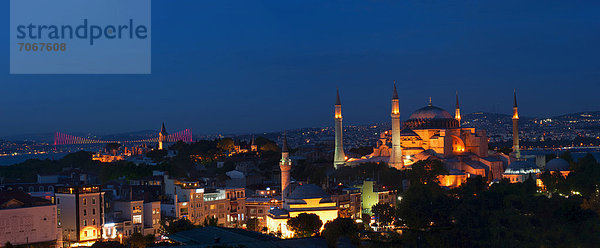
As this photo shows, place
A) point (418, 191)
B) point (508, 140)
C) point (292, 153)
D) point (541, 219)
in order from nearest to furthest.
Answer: point (541, 219) < point (418, 191) < point (292, 153) < point (508, 140)

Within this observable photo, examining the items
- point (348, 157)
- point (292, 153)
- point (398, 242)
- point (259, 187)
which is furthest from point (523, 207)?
point (292, 153)

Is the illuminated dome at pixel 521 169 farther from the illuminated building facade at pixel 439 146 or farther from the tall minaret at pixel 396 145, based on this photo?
the tall minaret at pixel 396 145

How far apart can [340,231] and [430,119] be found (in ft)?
94.0

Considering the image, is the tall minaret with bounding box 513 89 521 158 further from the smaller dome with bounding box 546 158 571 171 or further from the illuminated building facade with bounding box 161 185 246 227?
the illuminated building facade with bounding box 161 185 246 227

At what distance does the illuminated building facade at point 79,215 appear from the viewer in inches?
1169

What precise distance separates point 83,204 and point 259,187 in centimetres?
1360

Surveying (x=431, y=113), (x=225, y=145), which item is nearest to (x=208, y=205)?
(x=431, y=113)

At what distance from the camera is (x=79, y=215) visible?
29.8m

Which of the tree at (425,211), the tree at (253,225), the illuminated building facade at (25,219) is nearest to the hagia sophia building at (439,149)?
the tree at (425,211)

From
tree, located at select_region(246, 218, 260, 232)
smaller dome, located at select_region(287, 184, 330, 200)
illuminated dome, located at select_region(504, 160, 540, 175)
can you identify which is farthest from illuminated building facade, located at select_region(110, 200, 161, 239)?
illuminated dome, located at select_region(504, 160, 540, 175)

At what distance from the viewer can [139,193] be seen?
114 feet

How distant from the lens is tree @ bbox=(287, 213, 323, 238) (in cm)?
2895

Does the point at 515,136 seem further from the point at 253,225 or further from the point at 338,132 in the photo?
the point at 253,225

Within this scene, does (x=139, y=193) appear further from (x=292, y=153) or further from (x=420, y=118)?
(x=292, y=153)
